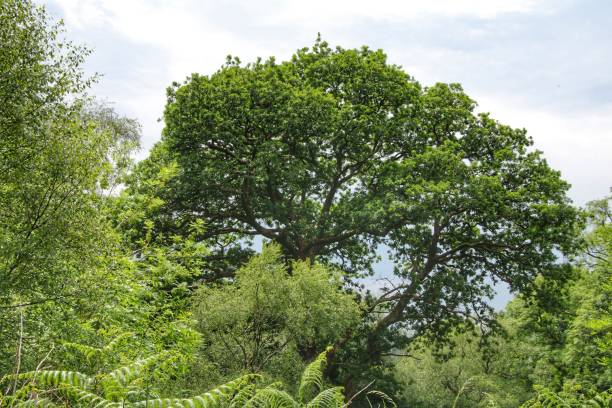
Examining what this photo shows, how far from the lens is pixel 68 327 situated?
11.7 meters

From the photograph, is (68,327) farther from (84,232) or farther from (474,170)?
(474,170)

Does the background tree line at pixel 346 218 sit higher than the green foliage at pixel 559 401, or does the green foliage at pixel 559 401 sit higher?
the background tree line at pixel 346 218

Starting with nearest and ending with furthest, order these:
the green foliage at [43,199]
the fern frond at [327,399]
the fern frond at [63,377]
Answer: the fern frond at [63,377]
the fern frond at [327,399]
the green foliage at [43,199]

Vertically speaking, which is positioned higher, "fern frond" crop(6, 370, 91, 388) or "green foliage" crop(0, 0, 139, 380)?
"green foliage" crop(0, 0, 139, 380)

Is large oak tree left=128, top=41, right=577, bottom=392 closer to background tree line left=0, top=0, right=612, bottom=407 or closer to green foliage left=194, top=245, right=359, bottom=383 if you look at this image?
background tree line left=0, top=0, right=612, bottom=407

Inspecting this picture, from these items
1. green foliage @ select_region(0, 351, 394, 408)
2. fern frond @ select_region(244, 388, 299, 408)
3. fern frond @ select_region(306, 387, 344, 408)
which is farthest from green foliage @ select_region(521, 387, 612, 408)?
fern frond @ select_region(244, 388, 299, 408)

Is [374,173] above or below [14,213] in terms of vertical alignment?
above

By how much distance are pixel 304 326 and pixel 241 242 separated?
13608 millimetres

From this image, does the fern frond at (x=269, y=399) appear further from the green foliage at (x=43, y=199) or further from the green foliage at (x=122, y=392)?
the green foliage at (x=43, y=199)

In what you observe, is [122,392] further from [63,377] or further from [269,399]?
[269,399]

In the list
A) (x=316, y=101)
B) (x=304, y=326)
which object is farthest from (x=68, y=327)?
(x=316, y=101)

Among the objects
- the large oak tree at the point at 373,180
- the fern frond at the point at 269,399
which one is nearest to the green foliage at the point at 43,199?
the fern frond at the point at 269,399

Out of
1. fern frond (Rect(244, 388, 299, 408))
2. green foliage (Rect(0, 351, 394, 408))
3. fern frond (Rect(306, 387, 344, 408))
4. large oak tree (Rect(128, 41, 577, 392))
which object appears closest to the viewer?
green foliage (Rect(0, 351, 394, 408))

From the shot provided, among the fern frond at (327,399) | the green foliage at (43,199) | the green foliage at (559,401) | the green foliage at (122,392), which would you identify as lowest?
the green foliage at (559,401)
